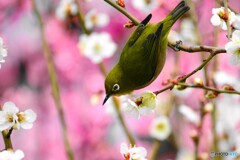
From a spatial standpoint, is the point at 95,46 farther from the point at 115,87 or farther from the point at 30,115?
the point at 30,115

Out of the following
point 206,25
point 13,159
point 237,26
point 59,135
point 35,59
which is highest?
point 35,59

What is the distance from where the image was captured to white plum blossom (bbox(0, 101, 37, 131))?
3.37 ft

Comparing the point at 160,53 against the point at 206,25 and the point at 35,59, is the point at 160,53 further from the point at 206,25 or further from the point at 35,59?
the point at 35,59

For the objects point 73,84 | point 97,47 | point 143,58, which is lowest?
point 143,58

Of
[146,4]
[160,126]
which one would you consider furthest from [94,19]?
[160,126]

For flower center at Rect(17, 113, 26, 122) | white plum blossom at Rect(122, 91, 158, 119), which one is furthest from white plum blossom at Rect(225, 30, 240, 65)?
flower center at Rect(17, 113, 26, 122)

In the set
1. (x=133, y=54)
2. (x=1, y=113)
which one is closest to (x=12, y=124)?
(x=1, y=113)

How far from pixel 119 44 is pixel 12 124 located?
5.05 feet

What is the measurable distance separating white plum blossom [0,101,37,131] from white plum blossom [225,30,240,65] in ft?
1.25

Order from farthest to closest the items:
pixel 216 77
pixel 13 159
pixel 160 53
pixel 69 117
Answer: pixel 69 117 → pixel 216 77 → pixel 160 53 → pixel 13 159

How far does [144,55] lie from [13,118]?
1.11 ft

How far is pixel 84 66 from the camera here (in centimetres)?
263

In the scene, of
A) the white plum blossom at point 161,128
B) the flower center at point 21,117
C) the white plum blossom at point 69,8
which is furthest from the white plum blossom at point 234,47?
the white plum blossom at point 69,8

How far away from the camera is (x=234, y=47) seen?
997 millimetres
